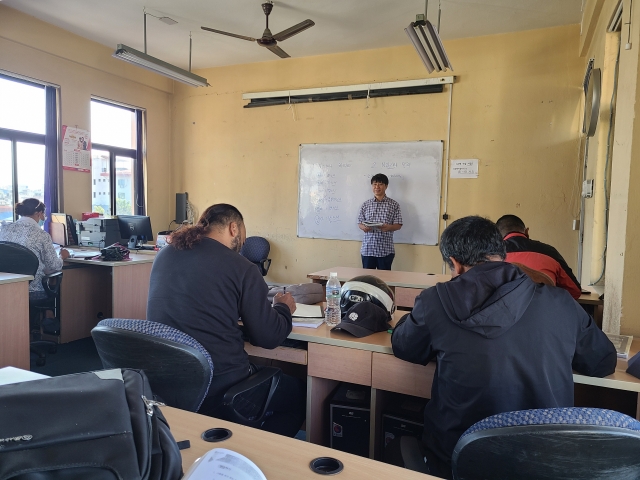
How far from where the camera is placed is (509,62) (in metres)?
4.66

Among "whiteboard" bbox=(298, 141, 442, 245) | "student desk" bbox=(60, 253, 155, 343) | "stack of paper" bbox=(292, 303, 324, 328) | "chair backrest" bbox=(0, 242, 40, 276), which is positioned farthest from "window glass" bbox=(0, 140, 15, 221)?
"stack of paper" bbox=(292, 303, 324, 328)

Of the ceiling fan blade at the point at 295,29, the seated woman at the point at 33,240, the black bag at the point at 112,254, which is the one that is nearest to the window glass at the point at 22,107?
the seated woman at the point at 33,240

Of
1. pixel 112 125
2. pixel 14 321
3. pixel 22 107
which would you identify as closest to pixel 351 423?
pixel 14 321

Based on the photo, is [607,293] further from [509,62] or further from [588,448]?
[509,62]

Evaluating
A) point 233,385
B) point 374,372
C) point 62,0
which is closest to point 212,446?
point 233,385

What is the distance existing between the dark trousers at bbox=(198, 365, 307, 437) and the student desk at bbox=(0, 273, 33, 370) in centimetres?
190

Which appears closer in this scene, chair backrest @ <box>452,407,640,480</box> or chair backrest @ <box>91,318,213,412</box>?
chair backrest @ <box>452,407,640,480</box>

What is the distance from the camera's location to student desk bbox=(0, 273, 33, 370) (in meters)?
2.72

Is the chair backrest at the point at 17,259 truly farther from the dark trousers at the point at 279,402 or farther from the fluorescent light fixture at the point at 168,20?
the fluorescent light fixture at the point at 168,20

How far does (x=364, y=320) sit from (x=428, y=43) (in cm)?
260

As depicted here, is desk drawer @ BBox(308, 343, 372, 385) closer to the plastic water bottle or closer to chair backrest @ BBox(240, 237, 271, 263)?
the plastic water bottle

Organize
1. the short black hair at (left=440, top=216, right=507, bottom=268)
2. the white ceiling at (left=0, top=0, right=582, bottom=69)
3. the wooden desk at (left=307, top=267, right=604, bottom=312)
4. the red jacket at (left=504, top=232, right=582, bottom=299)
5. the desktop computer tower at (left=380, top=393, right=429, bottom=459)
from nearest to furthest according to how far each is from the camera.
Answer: the short black hair at (left=440, top=216, right=507, bottom=268), the desktop computer tower at (left=380, top=393, right=429, bottom=459), the red jacket at (left=504, top=232, right=582, bottom=299), the wooden desk at (left=307, top=267, right=604, bottom=312), the white ceiling at (left=0, top=0, right=582, bottom=69)

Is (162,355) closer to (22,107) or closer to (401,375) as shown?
(401,375)

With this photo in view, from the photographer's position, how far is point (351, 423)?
1.99m
